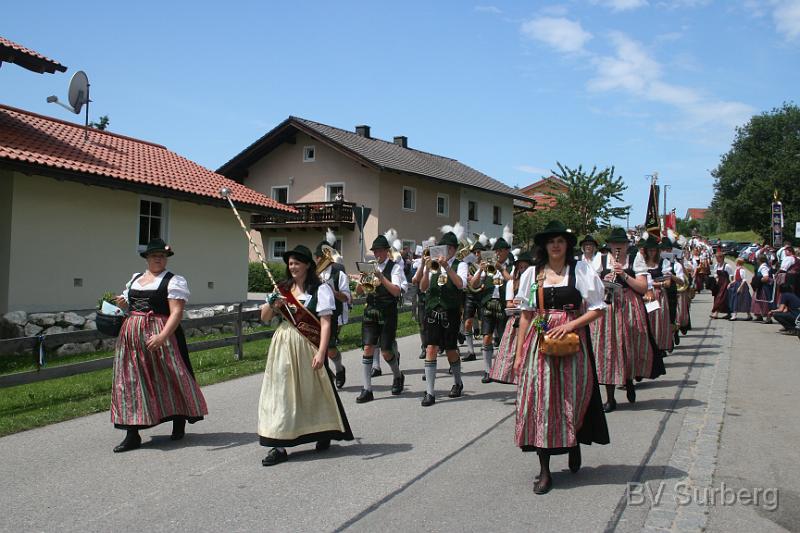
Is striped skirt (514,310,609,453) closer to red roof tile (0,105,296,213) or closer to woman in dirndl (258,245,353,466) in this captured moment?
woman in dirndl (258,245,353,466)

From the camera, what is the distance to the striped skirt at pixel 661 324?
10148mm

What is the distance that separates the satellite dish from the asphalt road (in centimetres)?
1309

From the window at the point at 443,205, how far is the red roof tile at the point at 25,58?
2222 centimetres

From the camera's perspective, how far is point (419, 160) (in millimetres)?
37594

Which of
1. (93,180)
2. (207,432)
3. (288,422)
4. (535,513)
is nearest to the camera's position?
(535,513)

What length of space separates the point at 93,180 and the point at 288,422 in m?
11.0

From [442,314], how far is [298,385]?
2.95 m

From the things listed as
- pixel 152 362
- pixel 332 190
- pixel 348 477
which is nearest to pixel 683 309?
pixel 348 477

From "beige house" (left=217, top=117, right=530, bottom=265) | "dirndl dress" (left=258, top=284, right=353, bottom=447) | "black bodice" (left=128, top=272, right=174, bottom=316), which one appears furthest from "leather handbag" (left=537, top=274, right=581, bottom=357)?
"beige house" (left=217, top=117, right=530, bottom=265)

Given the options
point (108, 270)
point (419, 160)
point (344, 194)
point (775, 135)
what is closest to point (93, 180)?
point (108, 270)

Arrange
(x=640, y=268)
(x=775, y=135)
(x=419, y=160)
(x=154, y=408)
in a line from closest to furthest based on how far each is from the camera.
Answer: (x=154, y=408)
(x=640, y=268)
(x=419, y=160)
(x=775, y=135)

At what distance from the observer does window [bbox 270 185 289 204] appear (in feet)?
116

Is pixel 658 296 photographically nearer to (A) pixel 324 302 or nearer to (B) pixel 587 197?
(A) pixel 324 302

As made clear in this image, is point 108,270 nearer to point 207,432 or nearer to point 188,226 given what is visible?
point 188,226
